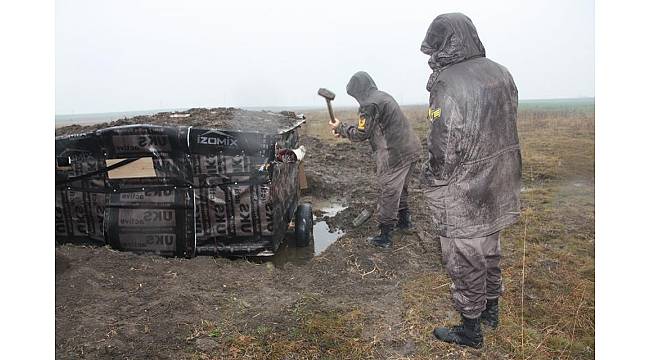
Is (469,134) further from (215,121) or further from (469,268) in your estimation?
(215,121)

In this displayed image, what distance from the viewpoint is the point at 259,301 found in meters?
3.81

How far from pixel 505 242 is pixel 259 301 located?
3.16 m

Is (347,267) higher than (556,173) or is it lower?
lower

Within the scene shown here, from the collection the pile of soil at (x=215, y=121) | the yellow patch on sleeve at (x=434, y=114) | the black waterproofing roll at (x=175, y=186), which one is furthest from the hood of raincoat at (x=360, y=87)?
the yellow patch on sleeve at (x=434, y=114)

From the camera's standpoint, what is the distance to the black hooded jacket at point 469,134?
284cm

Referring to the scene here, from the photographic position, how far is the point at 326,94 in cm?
493

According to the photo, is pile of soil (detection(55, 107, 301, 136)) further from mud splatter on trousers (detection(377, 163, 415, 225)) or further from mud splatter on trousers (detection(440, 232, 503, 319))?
mud splatter on trousers (detection(440, 232, 503, 319))

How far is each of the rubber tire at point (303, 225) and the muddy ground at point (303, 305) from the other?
0.42 m

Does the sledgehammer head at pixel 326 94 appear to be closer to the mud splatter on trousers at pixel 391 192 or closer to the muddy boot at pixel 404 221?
the mud splatter on trousers at pixel 391 192

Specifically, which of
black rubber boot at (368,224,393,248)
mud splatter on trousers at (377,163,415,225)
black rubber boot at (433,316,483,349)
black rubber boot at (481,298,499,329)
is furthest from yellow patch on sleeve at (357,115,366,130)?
black rubber boot at (433,316,483,349)

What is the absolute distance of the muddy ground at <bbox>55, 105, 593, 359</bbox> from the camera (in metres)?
3.14

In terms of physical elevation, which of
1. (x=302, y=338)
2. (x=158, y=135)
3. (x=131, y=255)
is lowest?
(x=302, y=338)

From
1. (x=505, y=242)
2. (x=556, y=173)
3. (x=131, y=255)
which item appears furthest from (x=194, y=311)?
(x=556, y=173)

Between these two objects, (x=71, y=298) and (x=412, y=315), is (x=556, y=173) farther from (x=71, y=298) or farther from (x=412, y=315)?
(x=71, y=298)
